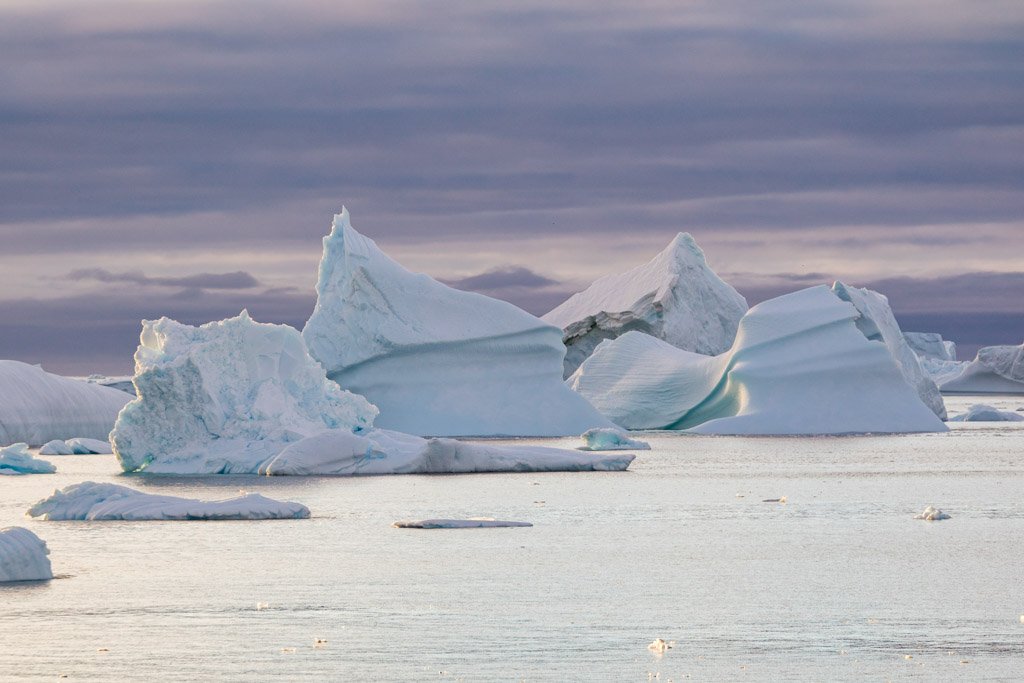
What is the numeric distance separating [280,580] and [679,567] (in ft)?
9.77

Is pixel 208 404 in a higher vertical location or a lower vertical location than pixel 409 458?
higher

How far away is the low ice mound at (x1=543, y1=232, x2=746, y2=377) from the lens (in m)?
42.7

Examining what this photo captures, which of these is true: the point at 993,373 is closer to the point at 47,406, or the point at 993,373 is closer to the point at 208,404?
the point at 47,406

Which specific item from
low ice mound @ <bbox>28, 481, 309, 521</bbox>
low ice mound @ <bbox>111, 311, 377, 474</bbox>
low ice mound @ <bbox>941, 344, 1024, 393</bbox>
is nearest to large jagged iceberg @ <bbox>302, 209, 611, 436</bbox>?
low ice mound @ <bbox>111, 311, 377, 474</bbox>

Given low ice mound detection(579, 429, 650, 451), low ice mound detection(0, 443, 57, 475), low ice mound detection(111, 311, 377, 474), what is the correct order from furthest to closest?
low ice mound detection(579, 429, 650, 451), low ice mound detection(0, 443, 57, 475), low ice mound detection(111, 311, 377, 474)

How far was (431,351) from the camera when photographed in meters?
32.7

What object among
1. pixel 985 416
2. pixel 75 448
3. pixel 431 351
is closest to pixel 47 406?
pixel 75 448

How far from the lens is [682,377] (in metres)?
36.1

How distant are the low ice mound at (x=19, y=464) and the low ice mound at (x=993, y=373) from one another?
155 feet

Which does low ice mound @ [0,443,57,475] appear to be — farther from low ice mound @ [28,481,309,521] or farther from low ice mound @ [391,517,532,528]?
low ice mound @ [391,517,532,528]

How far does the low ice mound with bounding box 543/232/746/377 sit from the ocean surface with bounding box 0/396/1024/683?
22198 millimetres

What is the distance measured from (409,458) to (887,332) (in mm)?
17089

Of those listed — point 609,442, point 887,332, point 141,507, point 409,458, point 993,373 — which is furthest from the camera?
point 993,373

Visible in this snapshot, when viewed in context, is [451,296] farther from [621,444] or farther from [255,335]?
[255,335]
